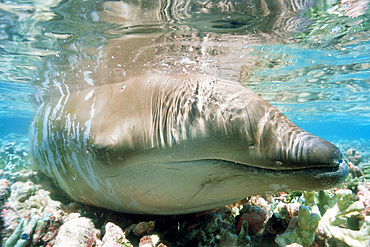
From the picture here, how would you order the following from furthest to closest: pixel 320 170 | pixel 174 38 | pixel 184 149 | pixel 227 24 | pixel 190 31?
pixel 174 38 < pixel 190 31 < pixel 227 24 < pixel 184 149 < pixel 320 170

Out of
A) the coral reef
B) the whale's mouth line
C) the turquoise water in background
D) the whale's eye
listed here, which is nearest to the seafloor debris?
the coral reef

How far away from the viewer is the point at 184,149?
2.52 meters

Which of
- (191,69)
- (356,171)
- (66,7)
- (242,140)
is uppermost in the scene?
(66,7)

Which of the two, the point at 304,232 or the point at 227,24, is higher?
the point at 227,24

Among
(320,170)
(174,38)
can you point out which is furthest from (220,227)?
(174,38)

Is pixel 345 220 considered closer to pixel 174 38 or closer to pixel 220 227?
pixel 220 227

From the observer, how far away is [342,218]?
117 inches

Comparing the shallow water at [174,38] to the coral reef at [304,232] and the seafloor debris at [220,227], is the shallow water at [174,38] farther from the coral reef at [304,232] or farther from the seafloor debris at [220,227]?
the coral reef at [304,232]

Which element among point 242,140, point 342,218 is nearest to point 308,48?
point 342,218

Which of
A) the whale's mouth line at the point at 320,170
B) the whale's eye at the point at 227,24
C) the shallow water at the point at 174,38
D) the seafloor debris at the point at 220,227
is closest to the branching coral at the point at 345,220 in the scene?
the seafloor debris at the point at 220,227

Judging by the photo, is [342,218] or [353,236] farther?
[342,218]

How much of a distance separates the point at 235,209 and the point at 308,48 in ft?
22.0

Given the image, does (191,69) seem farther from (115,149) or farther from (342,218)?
(342,218)

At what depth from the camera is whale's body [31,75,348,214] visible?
214 cm
